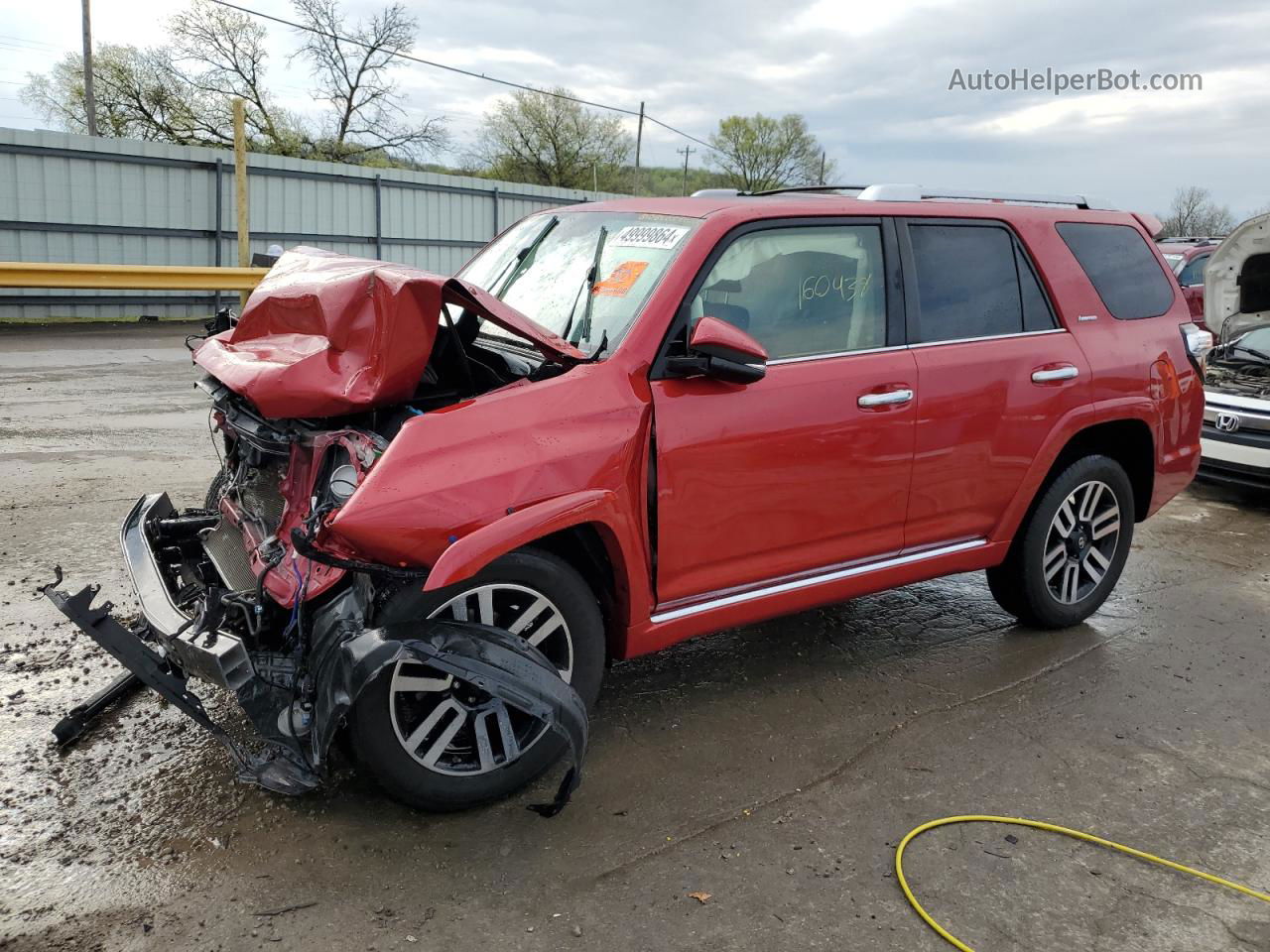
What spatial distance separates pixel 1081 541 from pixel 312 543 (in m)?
3.58

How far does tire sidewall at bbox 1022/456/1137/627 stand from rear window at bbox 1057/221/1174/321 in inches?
29.2

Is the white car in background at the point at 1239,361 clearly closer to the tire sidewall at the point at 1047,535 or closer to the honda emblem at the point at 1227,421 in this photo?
the honda emblem at the point at 1227,421

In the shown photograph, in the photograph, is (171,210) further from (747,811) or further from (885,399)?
(747,811)

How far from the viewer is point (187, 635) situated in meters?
2.78

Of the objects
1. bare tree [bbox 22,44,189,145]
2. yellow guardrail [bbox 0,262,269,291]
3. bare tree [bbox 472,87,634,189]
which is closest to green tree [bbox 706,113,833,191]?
bare tree [bbox 472,87,634,189]

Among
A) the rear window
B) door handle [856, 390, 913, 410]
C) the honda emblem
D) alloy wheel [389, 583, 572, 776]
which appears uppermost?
the rear window

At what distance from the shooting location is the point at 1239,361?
28.1 feet

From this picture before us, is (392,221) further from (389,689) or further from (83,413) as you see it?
(389,689)

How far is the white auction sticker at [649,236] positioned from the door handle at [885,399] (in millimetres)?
917

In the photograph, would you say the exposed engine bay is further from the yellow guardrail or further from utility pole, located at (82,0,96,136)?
utility pole, located at (82,0,96,136)

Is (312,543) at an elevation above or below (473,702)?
above

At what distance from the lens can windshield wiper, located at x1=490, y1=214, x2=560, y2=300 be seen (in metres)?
4.14

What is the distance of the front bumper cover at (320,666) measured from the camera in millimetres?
2703

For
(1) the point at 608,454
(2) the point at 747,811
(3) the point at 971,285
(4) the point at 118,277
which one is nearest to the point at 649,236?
(1) the point at 608,454
